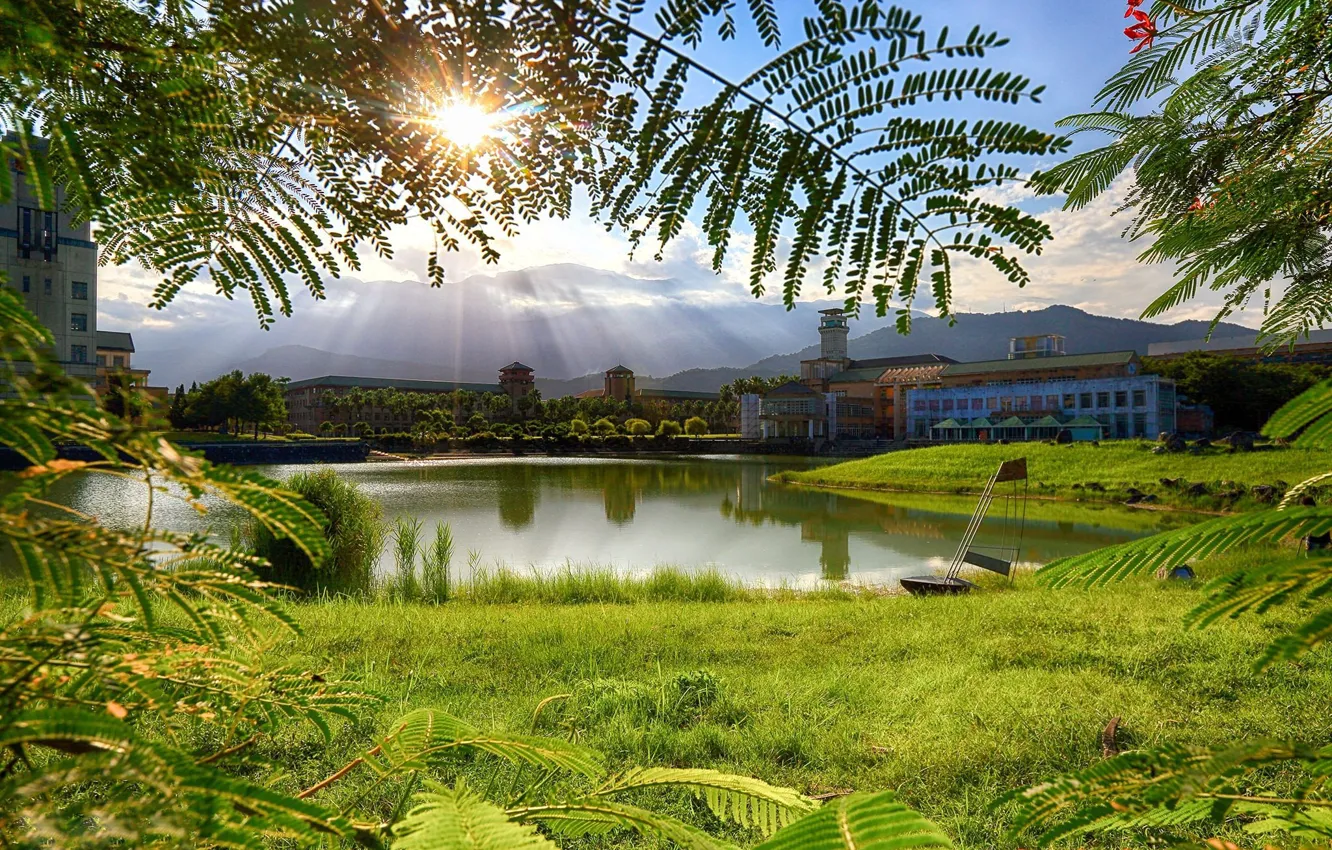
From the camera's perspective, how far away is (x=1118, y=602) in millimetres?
5855

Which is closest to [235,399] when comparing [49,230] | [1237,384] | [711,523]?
[711,523]

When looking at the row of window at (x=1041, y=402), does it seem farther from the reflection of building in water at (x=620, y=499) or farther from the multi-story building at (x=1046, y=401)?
the reflection of building in water at (x=620, y=499)

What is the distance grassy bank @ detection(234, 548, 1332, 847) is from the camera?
2.65m

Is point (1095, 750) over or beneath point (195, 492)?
beneath

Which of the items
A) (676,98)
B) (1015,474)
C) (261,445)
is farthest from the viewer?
(261,445)

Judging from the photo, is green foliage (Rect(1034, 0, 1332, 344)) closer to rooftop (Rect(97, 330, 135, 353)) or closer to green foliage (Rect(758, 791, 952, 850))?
green foliage (Rect(758, 791, 952, 850))

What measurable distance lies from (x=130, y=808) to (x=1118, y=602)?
714 cm

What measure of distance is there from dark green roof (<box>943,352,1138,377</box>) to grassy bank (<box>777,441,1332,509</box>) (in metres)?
28.2

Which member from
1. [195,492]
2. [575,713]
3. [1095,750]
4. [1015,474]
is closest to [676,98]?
[195,492]

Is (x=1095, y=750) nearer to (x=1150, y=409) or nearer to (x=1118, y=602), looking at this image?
(x=1118, y=602)

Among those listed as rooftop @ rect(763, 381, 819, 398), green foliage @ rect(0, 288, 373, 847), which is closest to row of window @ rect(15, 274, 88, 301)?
green foliage @ rect(0, 288, 373, 847)

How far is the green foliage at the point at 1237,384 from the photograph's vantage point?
38.1m

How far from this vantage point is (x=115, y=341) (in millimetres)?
56688

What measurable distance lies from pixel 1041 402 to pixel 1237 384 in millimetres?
10299
